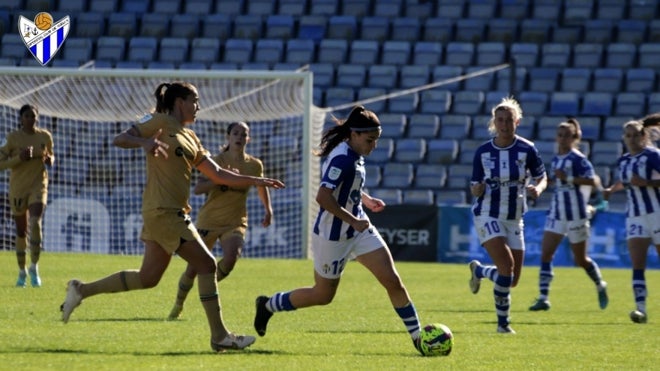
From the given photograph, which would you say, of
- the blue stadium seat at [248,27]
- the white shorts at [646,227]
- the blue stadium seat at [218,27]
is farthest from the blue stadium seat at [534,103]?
the white shorts at [646,227]

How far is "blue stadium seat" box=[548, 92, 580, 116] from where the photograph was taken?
31.9 meters

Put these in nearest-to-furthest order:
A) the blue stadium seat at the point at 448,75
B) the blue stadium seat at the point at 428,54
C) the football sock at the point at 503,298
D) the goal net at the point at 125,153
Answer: the football sock at the point at 503,298, the goal net at the point at 125,153, the blue stadium seat at the point at 448,75, the blue stadium seat at the point at 428,54

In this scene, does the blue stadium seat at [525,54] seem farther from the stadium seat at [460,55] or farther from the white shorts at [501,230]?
the white shorts at [501,230]

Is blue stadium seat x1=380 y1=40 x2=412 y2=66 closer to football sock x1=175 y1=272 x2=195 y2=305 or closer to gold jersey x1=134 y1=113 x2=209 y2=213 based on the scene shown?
football sock x1=175 y1=272 x2=195 y2=305

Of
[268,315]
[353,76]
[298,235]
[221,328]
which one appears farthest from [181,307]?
[353,76]

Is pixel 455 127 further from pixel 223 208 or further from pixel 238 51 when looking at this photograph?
pixel 223 208

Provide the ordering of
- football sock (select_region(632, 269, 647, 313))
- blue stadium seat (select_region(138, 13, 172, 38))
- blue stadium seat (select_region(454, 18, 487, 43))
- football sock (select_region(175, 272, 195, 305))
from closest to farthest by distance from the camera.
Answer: football sock (select_region(175, 272, 195, 305)) < football sock (select_region(632, 269, 647, 313)) < blue stadium seat (select_region(454, 18, 487, 43)) < blue stadium seat (select_region(138, 13, 172, 38))

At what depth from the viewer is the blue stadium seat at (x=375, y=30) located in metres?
Answer: 34.5

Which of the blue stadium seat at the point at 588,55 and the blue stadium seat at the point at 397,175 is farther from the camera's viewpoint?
the blue stadium seat at the point at 588,55

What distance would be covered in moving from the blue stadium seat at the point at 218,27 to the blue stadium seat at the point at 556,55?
26.8 feet

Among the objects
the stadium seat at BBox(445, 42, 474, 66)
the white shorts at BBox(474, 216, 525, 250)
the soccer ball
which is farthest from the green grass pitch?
the stadium seat at BBox(445, 42, 474, 66)

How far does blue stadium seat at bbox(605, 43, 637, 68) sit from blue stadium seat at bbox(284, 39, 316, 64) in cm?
742

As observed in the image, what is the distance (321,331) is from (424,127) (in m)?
19.8

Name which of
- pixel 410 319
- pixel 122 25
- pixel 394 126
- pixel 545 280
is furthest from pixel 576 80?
pixel 410 319
